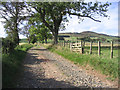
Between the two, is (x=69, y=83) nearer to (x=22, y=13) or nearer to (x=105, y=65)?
(x=105, y=65)

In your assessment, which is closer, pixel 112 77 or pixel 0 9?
pixel 112 77

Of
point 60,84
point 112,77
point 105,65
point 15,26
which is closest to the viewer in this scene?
point 60,84

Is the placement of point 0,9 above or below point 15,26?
Answer: above

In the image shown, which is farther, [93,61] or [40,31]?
[40,31]

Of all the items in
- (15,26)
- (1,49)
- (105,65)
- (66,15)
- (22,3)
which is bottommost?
(105,65)

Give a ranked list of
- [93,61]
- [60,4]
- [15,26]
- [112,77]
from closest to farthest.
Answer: [112,77], [93,61], [60,4], [15,26]

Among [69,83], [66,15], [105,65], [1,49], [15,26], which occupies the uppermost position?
[66,15]

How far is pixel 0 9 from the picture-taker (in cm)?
2656

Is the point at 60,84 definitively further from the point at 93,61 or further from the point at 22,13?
the point at 22,13

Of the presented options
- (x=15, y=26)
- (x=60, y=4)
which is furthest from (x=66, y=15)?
(x=15, y=26)

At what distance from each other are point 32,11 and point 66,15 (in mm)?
7369

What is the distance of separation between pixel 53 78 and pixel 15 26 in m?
23.9

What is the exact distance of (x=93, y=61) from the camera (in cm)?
923

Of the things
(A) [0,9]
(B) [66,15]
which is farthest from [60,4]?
(A) [0,9]
